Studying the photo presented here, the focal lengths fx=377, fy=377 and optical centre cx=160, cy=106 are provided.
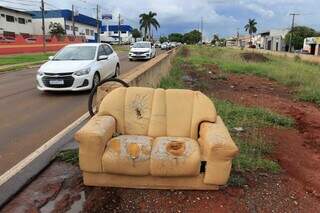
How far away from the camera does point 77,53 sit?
41.9 feet

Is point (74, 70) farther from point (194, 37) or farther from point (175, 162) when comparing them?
point (194, 37)

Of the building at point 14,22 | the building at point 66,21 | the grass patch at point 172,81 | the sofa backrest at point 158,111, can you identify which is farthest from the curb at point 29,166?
the building at point 66,21

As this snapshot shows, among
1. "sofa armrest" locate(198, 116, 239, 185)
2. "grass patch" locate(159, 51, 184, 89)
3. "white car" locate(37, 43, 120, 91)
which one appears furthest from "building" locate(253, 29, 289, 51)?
"sofa armrest" locate(198, 116, 239, 185)

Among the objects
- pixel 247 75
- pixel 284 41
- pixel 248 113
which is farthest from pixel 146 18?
pixel 248 113

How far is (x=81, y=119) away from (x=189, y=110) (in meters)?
3.61

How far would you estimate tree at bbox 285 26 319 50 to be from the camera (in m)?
94.9

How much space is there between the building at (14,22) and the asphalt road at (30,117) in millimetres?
53196

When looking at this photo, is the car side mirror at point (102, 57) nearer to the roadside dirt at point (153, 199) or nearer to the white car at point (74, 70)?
the white car at point (74, 70)

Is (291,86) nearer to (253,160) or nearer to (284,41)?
(253,160)

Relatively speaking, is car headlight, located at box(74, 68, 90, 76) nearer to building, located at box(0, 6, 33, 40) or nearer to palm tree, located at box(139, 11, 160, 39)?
building, located at box(0, 6, 33, 40)

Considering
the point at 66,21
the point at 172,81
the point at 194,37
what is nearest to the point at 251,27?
the point at 194,37

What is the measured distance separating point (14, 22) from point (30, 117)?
217 feet

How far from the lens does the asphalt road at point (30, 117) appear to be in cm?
620

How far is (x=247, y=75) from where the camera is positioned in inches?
900
